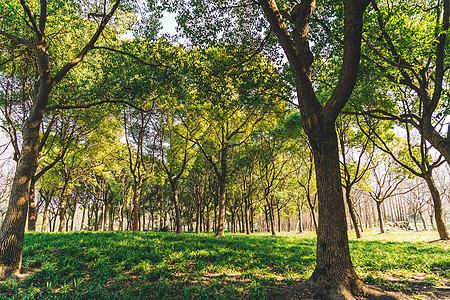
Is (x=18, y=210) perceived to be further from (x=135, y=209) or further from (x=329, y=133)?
(x=135, y=209)

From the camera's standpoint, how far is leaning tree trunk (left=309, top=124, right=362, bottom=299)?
4.21 m

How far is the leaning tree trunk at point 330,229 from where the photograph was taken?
13.8ft

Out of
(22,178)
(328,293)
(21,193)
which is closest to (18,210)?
(21,193)

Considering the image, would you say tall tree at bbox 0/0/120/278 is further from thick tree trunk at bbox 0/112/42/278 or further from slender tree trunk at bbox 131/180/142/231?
slender tree trunk at bbox 131/180/142/231

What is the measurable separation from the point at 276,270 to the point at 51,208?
4828cm

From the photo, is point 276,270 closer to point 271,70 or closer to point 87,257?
point 87,257

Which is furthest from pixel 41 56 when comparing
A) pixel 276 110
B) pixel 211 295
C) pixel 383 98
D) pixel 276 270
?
pixel 383 98

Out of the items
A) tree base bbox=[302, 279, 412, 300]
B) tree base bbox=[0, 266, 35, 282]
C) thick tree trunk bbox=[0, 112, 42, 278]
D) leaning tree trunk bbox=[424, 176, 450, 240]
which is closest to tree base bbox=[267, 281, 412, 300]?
tree base bbox=[302, 279, 412, 300]

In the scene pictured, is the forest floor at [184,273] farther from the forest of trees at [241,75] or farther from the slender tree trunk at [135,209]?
the slender tree trunk at [135,209]

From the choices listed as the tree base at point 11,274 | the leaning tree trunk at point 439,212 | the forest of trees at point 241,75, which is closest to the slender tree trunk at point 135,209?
the forest of trees at point 241,75

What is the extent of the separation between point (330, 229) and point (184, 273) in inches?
149

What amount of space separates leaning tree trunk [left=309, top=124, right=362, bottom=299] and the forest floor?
0.65 m

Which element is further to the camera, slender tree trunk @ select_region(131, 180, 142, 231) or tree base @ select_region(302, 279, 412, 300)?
slender tree trunk @ select_region(131, 180, 142, 231)

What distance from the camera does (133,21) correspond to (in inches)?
363
